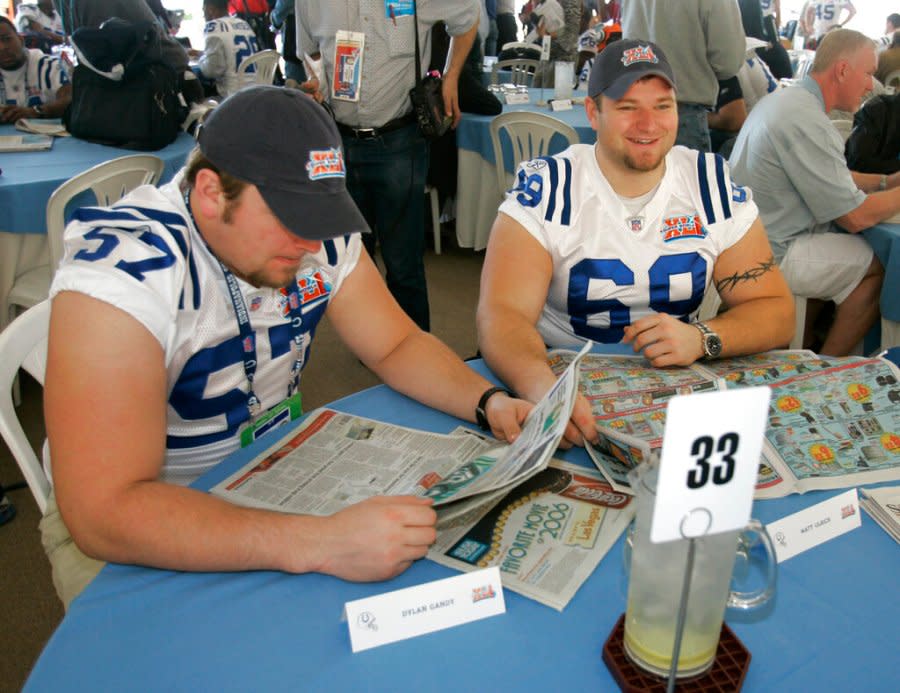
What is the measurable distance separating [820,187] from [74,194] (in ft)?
8.46

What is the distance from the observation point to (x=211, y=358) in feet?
3.94

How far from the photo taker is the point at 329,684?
0.76 metres

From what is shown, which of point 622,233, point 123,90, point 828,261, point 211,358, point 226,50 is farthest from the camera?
point 226,50

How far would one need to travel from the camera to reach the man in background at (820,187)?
260 centimetres

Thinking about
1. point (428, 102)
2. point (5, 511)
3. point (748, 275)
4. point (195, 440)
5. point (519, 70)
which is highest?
point (519, 70)

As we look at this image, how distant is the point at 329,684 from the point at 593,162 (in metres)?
1.36

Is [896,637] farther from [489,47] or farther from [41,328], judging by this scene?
[489,47]

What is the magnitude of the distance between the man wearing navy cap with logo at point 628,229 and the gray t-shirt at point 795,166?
1.06 metres

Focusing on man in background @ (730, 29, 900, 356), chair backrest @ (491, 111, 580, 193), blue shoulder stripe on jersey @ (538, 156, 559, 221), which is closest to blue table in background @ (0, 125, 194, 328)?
chair backrest @ (491, 111, 580, 193)

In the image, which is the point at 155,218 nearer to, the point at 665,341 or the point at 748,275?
the point at 665,341

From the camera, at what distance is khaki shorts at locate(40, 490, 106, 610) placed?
1130mm

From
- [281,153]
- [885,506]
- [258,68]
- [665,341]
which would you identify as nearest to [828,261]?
[665,341]

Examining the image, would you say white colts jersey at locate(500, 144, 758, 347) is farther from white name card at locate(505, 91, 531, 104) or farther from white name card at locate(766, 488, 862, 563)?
white name card at locate(505, 91, 531, 104)

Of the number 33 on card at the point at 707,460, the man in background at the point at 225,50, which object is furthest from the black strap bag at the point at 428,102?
the man in background at the point at 225,50
